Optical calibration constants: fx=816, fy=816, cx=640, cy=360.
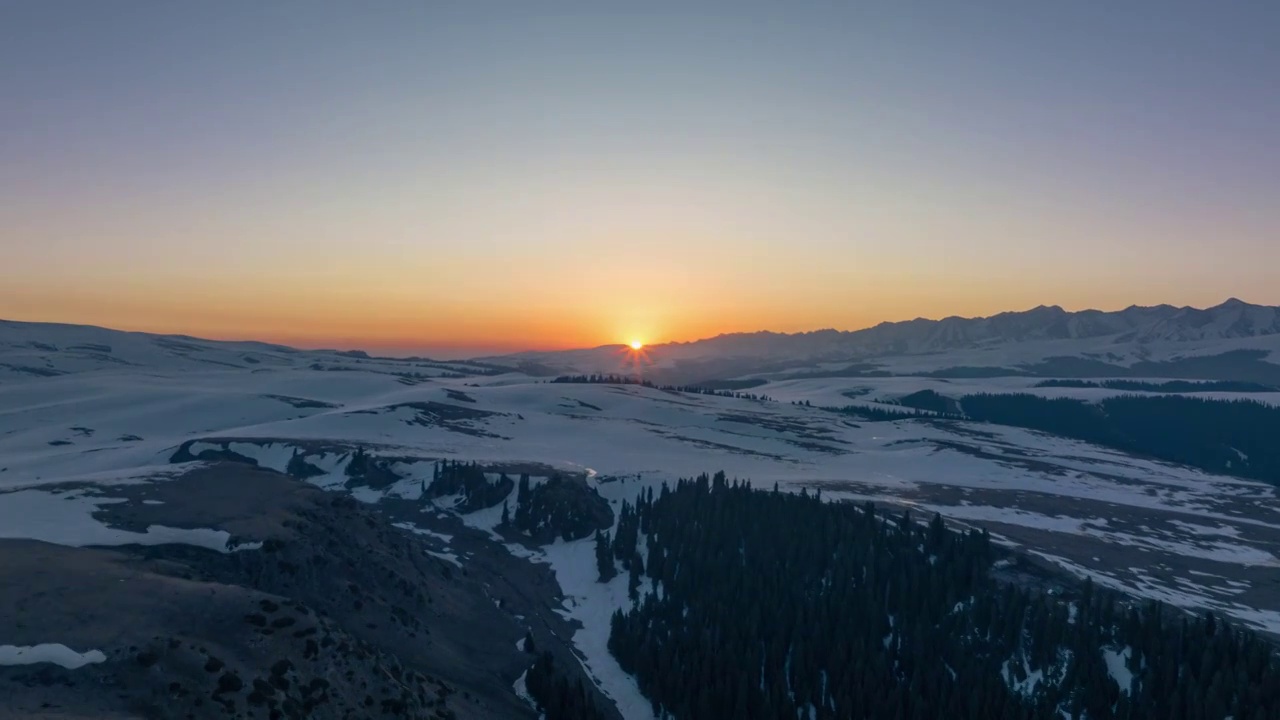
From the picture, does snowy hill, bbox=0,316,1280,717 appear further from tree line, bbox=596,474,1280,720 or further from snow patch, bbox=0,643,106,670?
snow patch, bbox=0,643,106,670

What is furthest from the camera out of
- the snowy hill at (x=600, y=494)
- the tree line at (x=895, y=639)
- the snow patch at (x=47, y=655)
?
the snowy hill at (x=600, y=494)

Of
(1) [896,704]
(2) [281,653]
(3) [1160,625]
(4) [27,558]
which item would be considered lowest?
(1) [896,704]

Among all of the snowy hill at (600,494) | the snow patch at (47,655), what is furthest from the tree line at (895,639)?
the snow patch at (47,655)

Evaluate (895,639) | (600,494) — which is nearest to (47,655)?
(895,639)

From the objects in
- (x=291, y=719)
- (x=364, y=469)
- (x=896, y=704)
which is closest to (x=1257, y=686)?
(x=896, y=704)

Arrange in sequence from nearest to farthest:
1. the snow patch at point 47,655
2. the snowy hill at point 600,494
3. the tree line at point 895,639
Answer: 1. the snow patch at point 47,655
2. the tree line at point 895,639
3. the snowy hill at point 600,494

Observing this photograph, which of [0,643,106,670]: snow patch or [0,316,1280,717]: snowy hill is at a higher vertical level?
[0,643,106,670]: snow patch

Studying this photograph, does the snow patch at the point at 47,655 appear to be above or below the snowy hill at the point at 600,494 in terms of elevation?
above

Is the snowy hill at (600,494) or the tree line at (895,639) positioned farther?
the snowy hill at (600,494)

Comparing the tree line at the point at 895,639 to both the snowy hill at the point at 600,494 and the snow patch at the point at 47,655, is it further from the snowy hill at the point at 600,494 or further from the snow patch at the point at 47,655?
the snow patch at the point at 47,655

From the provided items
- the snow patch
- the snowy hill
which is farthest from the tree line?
the snow patch

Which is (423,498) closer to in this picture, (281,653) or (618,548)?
(618,548)
